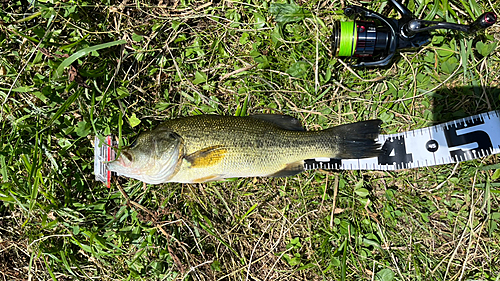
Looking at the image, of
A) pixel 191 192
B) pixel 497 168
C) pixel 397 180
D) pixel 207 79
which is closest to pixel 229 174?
pixel 191 192

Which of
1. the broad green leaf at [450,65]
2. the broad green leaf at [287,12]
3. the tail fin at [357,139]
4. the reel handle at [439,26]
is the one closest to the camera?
the reel handle at [439,26]

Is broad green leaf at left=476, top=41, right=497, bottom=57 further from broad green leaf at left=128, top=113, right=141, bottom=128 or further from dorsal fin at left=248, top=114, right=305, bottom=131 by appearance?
broad green leaf at left=128, top=113, right=141, bottom=128

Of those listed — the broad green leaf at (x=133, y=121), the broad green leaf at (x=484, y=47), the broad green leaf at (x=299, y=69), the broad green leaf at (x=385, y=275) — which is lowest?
the broad green leaf at (x=385, y=275)

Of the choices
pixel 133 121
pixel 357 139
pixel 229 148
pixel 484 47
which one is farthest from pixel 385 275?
pixel 133 121

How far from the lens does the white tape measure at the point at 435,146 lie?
9.25 feet

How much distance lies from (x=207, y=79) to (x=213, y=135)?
86cm

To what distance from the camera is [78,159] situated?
10.5ft

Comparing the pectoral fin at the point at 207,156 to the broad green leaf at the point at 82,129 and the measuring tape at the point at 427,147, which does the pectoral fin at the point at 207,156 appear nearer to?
the measuring tape at the point at 427,147

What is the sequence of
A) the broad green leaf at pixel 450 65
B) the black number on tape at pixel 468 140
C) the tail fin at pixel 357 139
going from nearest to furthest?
the tail fin at pixel 357 139
the black number on tape at pixel 468 140
the broad green leaf at pixel 450 65

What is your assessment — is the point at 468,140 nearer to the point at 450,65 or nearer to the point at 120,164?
the point at 450,65

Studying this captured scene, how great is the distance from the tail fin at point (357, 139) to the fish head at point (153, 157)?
1.48 m

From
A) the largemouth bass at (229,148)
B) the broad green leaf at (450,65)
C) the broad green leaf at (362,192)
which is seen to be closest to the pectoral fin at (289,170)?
the largemouth bass at (229,148)

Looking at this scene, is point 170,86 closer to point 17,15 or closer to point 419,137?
point 17,15

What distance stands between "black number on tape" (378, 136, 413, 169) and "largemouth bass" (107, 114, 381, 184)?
0.35m
